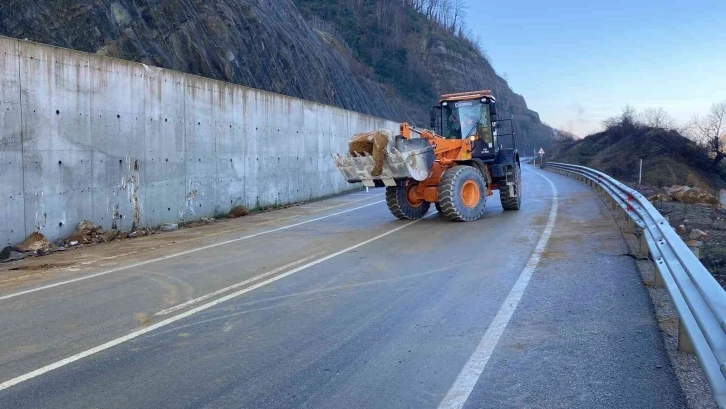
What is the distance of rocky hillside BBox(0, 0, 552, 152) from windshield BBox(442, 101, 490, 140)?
37.8ft

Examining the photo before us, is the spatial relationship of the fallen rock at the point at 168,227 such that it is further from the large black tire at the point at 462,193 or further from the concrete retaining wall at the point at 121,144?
the large black tire at the point at 462,193

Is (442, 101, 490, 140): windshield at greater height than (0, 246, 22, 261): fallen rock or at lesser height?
greater

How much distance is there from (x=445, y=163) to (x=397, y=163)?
6.37 feet

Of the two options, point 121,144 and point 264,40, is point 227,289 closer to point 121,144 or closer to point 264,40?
point 121,144

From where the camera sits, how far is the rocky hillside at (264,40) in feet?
60.2

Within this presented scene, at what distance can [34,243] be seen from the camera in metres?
10.8

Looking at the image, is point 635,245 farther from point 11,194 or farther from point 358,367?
point 11,194

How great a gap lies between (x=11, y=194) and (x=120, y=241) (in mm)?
2439

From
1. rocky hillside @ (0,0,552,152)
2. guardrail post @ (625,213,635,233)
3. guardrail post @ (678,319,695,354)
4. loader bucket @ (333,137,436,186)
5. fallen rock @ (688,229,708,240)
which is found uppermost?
rocky hillside @ (0,0,552,152)

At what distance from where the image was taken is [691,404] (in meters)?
3.82

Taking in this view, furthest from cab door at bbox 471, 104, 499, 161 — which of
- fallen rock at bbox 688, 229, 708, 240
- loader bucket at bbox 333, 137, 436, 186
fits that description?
fallen rock at bbox 688, 229, 708, 240

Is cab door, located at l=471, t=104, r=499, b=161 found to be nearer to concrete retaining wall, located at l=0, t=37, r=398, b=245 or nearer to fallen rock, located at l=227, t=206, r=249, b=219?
fallen rock, located at l=227, t=206, r=249, b=219

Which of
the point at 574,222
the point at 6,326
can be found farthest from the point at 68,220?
the point at 574,222

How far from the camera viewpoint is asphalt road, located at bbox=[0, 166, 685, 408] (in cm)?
420
